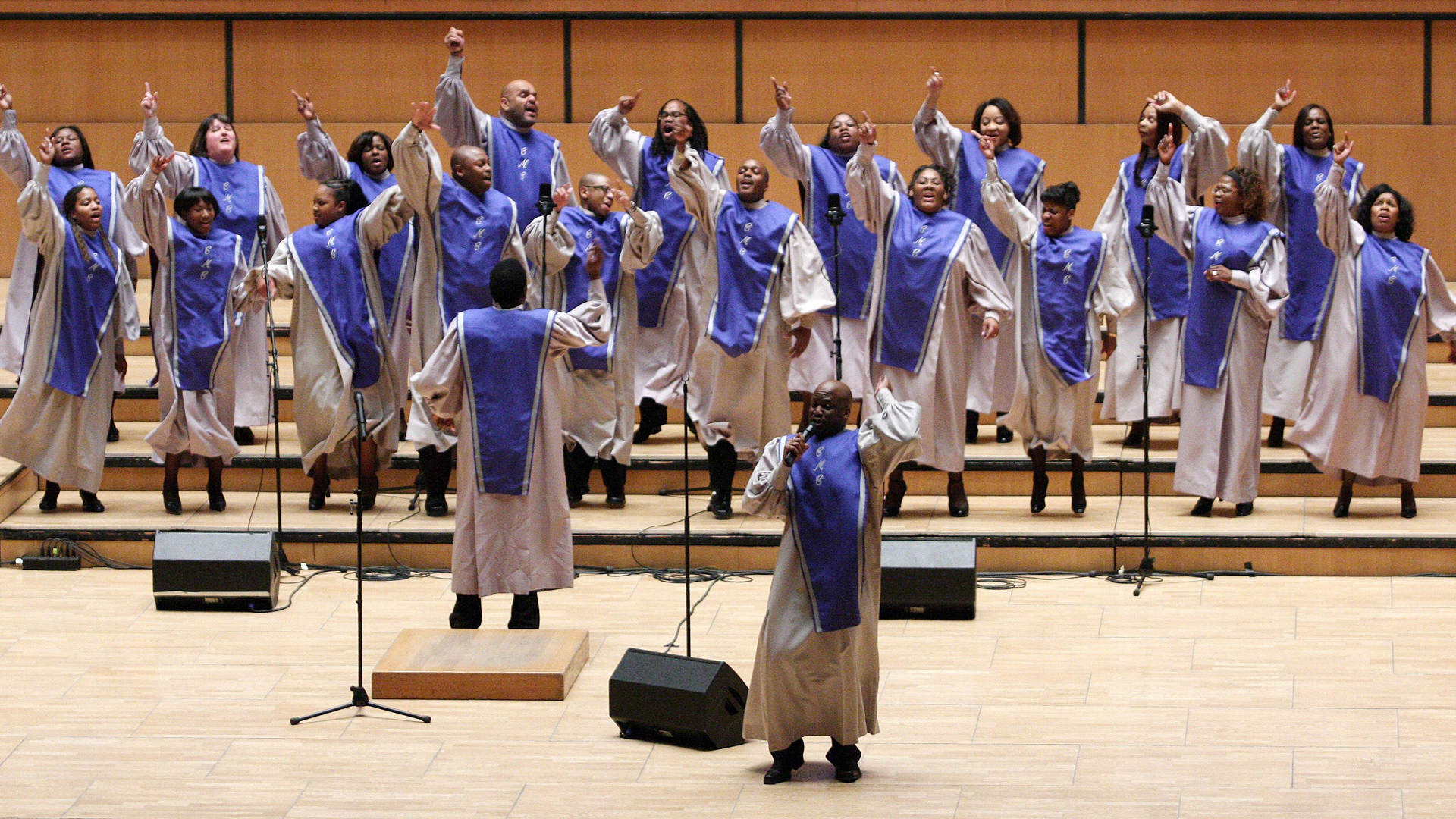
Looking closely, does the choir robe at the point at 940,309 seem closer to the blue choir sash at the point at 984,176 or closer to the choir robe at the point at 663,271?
the blue choir sash at the point at 984,176

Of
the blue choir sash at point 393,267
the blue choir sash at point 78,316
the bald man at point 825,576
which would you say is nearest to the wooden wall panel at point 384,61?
the blue choir sash at point 393,267

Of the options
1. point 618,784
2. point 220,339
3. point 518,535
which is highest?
point 220,339

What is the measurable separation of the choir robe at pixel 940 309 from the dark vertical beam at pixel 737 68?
12.8ft

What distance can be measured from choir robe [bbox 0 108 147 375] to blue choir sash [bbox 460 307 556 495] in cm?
266

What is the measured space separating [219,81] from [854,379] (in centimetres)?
540

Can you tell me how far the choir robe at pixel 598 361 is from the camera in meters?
8.05

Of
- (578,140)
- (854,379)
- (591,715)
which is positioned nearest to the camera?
(591,715)

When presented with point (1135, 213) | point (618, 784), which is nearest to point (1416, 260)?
point (1135, 213)

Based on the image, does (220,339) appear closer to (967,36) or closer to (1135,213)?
(1135,213)

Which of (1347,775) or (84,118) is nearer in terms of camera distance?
(1347,775)

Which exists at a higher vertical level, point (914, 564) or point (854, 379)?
point (854, 379)

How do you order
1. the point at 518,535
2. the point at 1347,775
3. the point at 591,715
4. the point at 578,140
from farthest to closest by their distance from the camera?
the point at 578,140
the point at 518,535
the point at 591,715
the point at 1347,775

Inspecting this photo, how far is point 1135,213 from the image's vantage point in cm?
859

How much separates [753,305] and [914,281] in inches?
27.4
